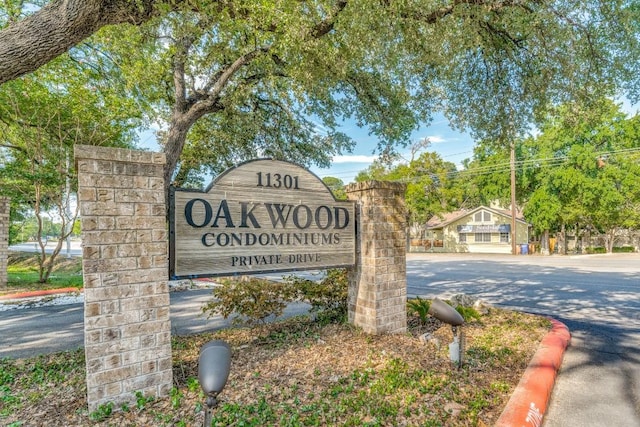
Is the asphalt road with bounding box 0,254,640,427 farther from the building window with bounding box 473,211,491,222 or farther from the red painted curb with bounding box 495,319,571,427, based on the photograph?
the building window with bounding box 473,211,491,222

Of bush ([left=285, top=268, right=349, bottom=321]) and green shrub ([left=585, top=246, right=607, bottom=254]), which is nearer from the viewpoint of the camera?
bush ([left=285, top=268, right=349, bottom=321])

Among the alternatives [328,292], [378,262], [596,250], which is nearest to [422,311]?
[378,262]

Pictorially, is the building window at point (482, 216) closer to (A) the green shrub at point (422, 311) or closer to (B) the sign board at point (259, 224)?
(A) the green shrub at point (422, 311)

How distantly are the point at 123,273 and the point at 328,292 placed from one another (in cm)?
286

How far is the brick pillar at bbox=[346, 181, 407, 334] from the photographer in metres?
4.45

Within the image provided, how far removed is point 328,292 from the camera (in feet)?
16.4

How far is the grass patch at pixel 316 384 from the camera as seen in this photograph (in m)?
2.57

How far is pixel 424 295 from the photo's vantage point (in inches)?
326

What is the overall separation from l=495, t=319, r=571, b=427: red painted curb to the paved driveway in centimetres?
12

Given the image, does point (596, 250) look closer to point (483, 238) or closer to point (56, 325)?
point (483, 238)

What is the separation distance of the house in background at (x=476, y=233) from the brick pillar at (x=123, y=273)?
95.3 ft

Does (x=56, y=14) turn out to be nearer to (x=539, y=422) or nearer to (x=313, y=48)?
(x=313, y=48)

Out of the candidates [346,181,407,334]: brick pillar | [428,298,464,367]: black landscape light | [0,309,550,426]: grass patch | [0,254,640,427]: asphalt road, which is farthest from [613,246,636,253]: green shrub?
[428,298,464,367]: black landscape light

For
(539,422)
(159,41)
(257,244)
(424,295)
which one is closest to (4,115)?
(159,41)
